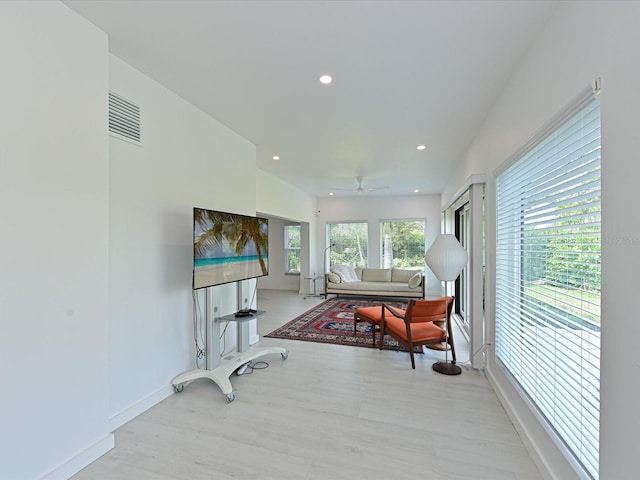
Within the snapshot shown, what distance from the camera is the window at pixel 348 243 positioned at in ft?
27.9

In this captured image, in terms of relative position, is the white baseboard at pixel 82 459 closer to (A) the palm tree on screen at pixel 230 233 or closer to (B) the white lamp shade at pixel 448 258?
(A) the palm tree on screen at pixel 230 233

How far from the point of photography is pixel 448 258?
126 inches

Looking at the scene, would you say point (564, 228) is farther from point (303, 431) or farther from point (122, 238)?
point (122, 238)

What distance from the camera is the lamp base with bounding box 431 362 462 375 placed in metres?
3.12

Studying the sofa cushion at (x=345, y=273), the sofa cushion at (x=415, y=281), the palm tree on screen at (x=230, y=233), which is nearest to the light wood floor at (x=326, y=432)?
the palm tree on screen at (x=230, y=233)

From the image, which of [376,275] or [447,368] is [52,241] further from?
[376,275]

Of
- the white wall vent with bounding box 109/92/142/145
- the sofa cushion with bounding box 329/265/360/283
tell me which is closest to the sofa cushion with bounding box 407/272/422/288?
the sofa cushion with bounding box 329/265/360/283

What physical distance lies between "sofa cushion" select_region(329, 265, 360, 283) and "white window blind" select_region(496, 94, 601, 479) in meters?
5.28

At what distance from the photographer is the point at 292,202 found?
22.5 ft

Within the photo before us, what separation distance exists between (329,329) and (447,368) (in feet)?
6.48

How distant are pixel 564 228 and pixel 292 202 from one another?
5666mm

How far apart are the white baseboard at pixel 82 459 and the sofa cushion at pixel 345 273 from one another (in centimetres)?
588

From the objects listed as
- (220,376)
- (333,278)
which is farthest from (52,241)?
(333,278)

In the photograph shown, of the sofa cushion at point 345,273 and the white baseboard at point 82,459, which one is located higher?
the sofa cushion at point 345,273
